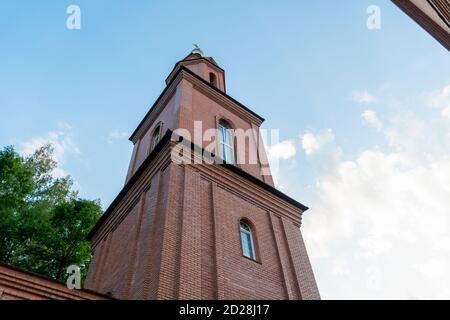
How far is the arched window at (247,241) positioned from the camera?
31.4ft

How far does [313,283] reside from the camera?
10.0 m

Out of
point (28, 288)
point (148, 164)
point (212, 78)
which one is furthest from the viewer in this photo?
point (212, 78)

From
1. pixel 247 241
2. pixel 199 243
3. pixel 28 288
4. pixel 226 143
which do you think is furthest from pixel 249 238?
pixel 28 288

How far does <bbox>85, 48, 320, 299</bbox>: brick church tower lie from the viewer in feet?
25.2

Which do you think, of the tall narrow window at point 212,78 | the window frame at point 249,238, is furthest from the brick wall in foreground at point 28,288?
the tall narrow window at point 212,78

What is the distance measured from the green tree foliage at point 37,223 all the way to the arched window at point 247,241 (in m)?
9.83

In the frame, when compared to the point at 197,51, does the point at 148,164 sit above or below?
below

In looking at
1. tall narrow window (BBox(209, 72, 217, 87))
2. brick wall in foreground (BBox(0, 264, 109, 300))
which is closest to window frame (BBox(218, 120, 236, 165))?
tall narrow window (BBox(209, 72, 217, 87))

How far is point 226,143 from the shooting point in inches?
540

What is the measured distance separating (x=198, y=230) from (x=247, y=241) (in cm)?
198

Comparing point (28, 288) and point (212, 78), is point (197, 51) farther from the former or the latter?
point (28, 288)

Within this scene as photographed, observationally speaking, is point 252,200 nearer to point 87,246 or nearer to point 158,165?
point 158,165
